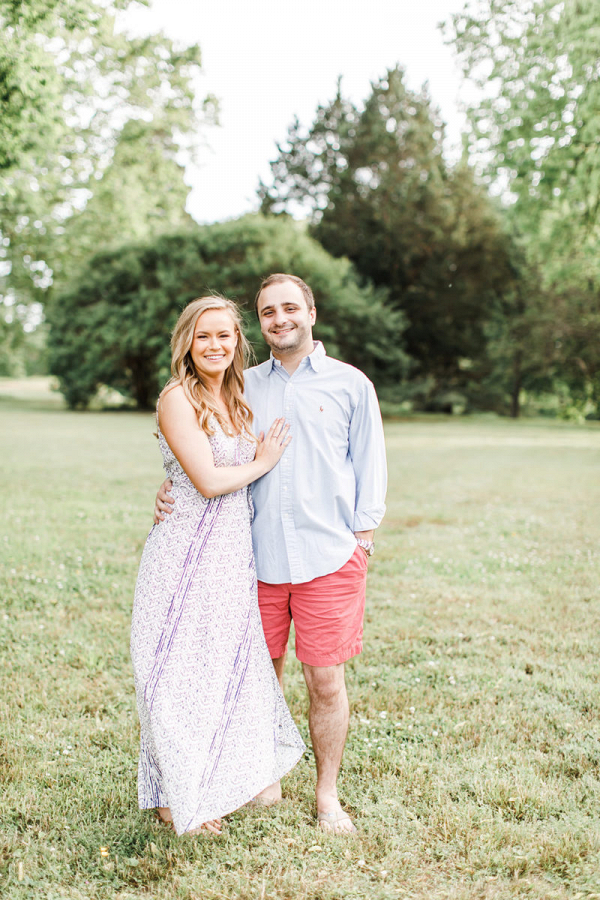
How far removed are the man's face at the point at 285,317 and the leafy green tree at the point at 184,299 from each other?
23377 mm

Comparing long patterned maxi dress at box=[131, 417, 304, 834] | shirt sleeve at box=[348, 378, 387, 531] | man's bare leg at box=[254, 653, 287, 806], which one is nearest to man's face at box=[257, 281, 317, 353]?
shirt sleeve at box=[348, 378, 387, 531]

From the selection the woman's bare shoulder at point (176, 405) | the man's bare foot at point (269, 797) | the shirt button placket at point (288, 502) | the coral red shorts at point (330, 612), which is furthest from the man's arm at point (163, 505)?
the man's bare foot at point (269, 797)

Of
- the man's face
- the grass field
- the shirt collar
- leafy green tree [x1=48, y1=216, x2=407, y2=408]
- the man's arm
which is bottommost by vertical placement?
the grass field

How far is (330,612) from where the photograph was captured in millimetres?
2861

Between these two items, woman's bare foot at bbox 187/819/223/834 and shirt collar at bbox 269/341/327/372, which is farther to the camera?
shirt collar at bbox 269/341/327/372

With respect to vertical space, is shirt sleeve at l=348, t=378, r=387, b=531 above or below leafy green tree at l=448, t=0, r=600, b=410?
below

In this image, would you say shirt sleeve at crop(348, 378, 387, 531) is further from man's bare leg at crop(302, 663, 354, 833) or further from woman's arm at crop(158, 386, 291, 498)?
man's bare leg at crop(302, 663, 354, 833)

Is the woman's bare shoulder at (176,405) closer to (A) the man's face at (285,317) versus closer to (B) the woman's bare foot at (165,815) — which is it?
(A) the man's face at (285,317)

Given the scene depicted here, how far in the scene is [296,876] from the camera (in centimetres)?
259

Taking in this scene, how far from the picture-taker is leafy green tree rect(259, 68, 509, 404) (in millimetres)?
34625

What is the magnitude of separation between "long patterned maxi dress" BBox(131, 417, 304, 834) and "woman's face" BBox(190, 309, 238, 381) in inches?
10.2

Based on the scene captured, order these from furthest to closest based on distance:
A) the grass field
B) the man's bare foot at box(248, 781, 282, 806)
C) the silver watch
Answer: the man's bare foot at box(248, 781, 282, 806), the silver watch, the grass field

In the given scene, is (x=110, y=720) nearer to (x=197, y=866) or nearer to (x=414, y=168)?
(x=197, y=866)

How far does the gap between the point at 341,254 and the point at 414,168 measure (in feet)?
18.3
